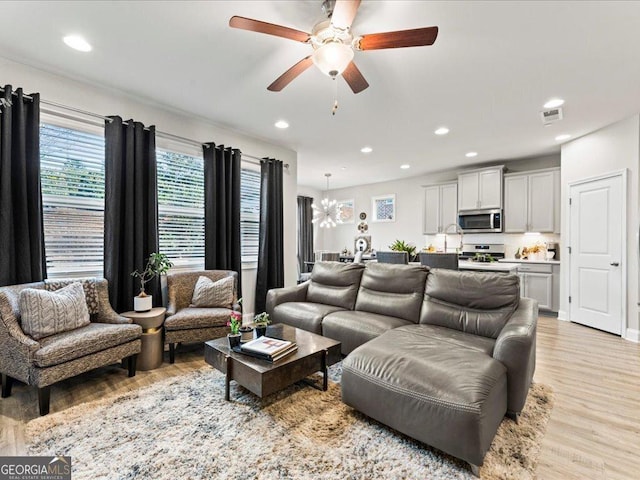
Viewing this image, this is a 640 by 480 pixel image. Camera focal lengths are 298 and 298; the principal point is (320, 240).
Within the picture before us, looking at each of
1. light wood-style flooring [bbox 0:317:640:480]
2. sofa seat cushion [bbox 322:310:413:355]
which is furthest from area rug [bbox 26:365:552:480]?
sofa seat cushion [bbox 322:310:413:355]

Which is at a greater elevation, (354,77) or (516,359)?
(354,77)

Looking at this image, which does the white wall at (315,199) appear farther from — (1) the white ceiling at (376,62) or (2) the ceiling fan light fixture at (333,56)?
(2) the ceiling fan light fixture at (333,56)

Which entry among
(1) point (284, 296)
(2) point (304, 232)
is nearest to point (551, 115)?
(1) point (284, 296)

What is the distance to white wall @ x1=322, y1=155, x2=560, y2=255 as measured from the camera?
5.68m

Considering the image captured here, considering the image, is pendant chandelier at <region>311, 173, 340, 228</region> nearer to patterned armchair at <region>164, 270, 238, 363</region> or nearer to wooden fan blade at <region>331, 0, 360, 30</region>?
patterned armchair at <region>164, 270, 238, 363</region>

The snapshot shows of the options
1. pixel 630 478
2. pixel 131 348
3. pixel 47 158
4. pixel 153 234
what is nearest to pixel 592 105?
pixel 630 478

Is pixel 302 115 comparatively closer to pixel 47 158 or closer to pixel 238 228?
pixel 238 228

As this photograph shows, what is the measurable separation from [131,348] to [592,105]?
5.28 m

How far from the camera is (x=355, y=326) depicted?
2764 mm

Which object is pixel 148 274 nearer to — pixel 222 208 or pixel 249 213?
pixel 222 208

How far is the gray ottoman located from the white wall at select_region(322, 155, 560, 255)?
4.82 metres

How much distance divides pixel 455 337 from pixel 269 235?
291cm

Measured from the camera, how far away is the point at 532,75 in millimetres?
2689

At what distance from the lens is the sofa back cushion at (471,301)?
244 cm
